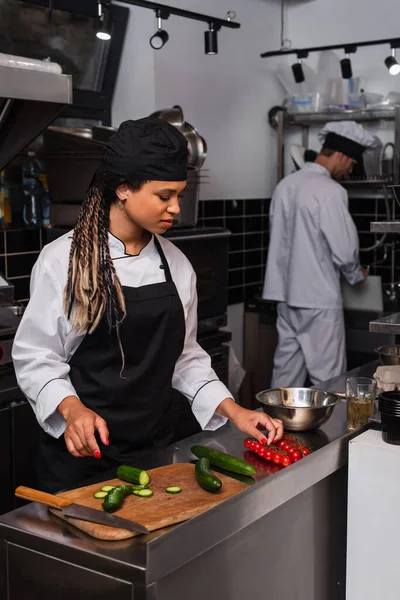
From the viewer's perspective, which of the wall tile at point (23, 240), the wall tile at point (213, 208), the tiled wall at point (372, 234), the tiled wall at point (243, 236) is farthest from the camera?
the tiled wall at point (372, 234)

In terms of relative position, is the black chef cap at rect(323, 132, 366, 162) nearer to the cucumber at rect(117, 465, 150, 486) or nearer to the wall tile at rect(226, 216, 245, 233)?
the wall tile at rect(226, 216, 245, 233)

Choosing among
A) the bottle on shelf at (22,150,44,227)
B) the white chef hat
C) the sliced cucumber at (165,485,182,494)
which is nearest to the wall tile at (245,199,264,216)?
the white chef hat

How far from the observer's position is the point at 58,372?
2160 mm

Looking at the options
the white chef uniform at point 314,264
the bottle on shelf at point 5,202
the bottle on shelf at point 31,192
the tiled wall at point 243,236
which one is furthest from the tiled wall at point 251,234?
the bottle on shelf at point 5,202

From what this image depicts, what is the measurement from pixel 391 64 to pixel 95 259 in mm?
3180

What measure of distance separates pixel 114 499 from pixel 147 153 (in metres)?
0.87

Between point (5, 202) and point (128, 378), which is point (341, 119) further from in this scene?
point (128, 378)

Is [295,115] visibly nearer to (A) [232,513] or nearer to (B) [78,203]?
(B) [78,203]

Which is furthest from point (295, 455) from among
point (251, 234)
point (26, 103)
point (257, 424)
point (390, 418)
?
point (251, 234)

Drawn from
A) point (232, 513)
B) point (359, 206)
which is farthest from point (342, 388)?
point (359, 206)

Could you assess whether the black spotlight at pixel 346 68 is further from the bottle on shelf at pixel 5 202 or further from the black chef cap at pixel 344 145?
the bottle on shelf at pixel 5 202

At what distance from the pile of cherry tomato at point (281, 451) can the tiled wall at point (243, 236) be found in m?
3.11

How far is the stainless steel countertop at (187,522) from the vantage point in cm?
153

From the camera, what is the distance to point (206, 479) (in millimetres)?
1796
